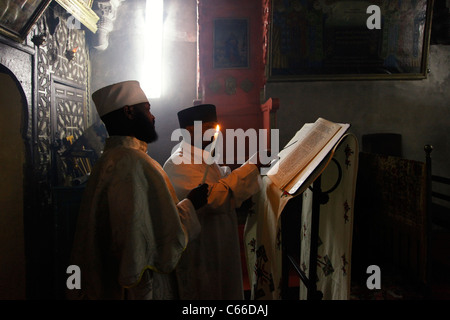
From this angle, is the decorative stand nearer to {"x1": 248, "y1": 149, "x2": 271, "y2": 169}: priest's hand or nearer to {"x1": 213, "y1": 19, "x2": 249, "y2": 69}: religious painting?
{"x1": 248, "y1": 149, "x2": 271, "y2": 169}: priest's hand

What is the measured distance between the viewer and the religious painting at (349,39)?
385cm

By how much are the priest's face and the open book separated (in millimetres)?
719

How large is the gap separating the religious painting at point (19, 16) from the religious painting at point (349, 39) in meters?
2.58

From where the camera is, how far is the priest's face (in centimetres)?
156

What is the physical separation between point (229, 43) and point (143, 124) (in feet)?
8.09

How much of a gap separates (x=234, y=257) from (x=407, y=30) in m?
3.88

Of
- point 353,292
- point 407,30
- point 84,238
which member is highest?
point 407,30

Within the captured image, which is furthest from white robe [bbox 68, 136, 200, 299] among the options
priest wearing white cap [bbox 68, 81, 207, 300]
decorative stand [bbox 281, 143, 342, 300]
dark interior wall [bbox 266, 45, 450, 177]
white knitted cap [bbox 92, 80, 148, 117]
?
dark interior wall [bbox 266, 45, 450, 177]

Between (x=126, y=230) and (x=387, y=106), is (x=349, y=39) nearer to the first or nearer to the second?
(x=387, y=106)

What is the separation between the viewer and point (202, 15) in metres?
3.60

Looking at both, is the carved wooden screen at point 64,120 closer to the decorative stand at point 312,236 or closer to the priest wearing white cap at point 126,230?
the priest wearing white cap at point 126,230

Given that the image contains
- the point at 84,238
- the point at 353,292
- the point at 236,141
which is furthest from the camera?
the point at 236,141
